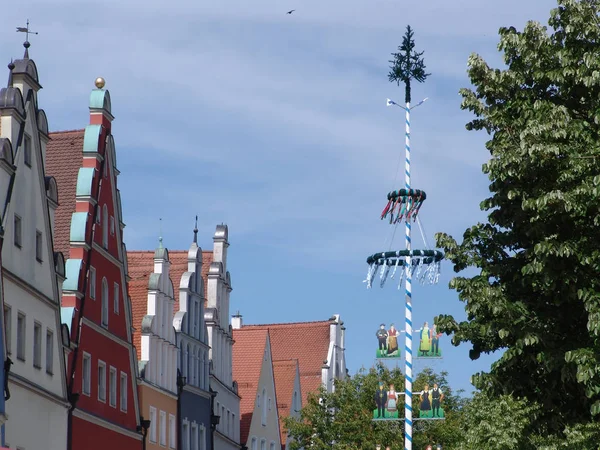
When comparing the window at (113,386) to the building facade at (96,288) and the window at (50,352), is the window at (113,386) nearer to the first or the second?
the building facade at (96,288)

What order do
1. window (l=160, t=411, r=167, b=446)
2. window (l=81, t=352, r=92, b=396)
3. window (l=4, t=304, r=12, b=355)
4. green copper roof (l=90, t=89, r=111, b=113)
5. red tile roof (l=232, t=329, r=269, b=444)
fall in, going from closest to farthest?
window (l=4, t=304, r=12, b=355) < window (l=81, t=352, r=92, b=396) < green copper roof (l=90, t=89, r=111, b=113) < window (l=160, t=411, r=167, b=446) < red tile roof (l=232, t=329, r=269, b=444)

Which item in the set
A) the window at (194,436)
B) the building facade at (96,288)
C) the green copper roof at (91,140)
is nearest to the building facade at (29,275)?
the building facade at (96,288)

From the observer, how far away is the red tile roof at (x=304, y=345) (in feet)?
256

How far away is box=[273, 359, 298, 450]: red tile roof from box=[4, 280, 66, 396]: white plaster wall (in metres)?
32.0

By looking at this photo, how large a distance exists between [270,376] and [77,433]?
27.7 meters

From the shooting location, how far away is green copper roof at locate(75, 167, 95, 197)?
42.2 metres

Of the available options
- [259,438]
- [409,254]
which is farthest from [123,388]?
[259,438]

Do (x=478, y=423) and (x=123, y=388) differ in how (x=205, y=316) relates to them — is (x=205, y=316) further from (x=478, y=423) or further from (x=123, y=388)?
(x=478, y=423)

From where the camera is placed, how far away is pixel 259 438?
2544 inches

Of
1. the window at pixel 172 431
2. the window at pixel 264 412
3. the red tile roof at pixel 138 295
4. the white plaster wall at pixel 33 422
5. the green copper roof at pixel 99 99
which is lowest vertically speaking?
the white plaster wall at pixel 33 422

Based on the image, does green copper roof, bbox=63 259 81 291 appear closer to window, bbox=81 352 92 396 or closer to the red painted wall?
window, bbox=81 352 92 396

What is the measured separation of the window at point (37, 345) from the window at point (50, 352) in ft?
2.39

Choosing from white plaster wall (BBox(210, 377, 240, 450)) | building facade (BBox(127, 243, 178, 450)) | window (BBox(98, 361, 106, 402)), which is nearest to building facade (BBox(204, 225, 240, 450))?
white plaster wall (BBox(210, 377, 240, 450))

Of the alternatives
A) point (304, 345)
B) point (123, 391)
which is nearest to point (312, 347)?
point (304, 345)
